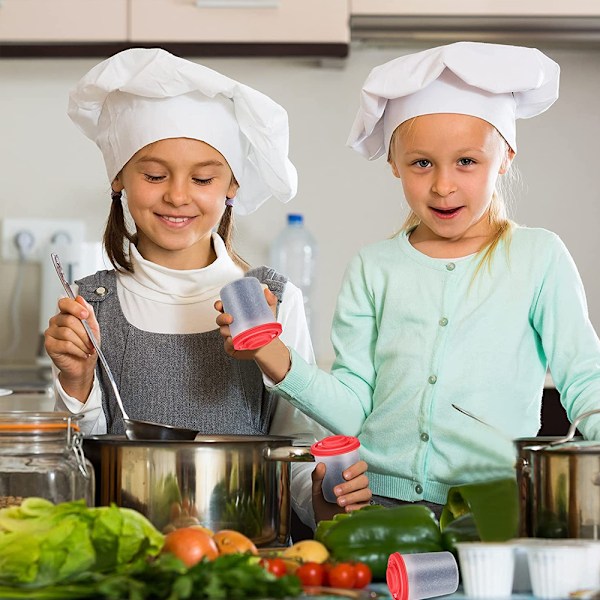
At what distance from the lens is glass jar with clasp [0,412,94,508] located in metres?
0.89

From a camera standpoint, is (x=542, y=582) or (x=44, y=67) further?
(x=44, y=67)

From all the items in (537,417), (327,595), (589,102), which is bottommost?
(327,595)

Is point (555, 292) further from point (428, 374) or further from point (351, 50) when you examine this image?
point (351, 50)

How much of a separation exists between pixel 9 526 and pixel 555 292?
2.38ft

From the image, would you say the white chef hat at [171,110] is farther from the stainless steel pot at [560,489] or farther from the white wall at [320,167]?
the white wall at [320,167]

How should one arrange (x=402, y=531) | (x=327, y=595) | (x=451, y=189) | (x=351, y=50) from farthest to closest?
(x=351, y=50) < (x=451, y=189) < (x=402, y=531) < (x=327, y=595)

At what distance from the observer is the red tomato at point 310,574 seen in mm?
780

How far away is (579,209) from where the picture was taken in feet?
8.84

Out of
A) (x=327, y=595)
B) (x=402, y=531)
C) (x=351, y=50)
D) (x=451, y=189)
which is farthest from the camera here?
(x=351, y=50)

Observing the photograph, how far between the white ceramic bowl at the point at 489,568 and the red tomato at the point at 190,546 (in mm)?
192

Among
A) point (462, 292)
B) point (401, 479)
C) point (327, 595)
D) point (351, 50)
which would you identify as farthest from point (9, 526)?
point (351, 50)

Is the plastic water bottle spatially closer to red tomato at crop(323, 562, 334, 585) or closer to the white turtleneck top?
the white turtleneck top

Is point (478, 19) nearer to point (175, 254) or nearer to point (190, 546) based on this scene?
point (175, 254)

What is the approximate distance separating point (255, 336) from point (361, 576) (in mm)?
337
